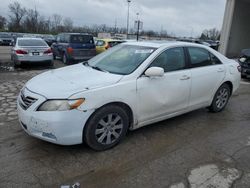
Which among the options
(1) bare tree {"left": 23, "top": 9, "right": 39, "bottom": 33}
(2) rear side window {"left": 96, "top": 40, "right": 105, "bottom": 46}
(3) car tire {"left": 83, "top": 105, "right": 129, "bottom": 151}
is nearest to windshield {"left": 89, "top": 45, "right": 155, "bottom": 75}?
(3) car tire {"left": 83, "top": 105, "right": 129, "bottom": 151}

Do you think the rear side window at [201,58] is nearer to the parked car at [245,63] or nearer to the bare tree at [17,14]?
the parked car at [245,63]

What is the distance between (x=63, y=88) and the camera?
2.91 m

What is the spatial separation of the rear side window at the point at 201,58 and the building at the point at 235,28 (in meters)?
11.9

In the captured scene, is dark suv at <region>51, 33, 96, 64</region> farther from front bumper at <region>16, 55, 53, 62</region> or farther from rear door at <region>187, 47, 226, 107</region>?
rear door at <region>187, 47, 226, 107</region>

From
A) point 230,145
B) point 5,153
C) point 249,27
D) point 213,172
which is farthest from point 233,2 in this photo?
point 5,153

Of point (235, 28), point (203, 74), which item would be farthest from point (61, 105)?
point (235, 28)

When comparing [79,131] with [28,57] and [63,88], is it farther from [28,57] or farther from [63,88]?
[28,57]

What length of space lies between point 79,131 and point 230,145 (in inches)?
92.8

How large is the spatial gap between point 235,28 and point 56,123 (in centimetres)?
1740

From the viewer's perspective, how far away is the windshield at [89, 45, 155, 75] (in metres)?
3.46

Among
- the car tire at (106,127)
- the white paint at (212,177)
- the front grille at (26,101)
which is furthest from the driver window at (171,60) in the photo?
the front grille at (26,101)

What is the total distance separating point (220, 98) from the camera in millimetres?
4809

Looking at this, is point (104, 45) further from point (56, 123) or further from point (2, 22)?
point (2, 22)

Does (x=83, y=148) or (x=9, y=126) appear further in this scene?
(x=9, y=126)
